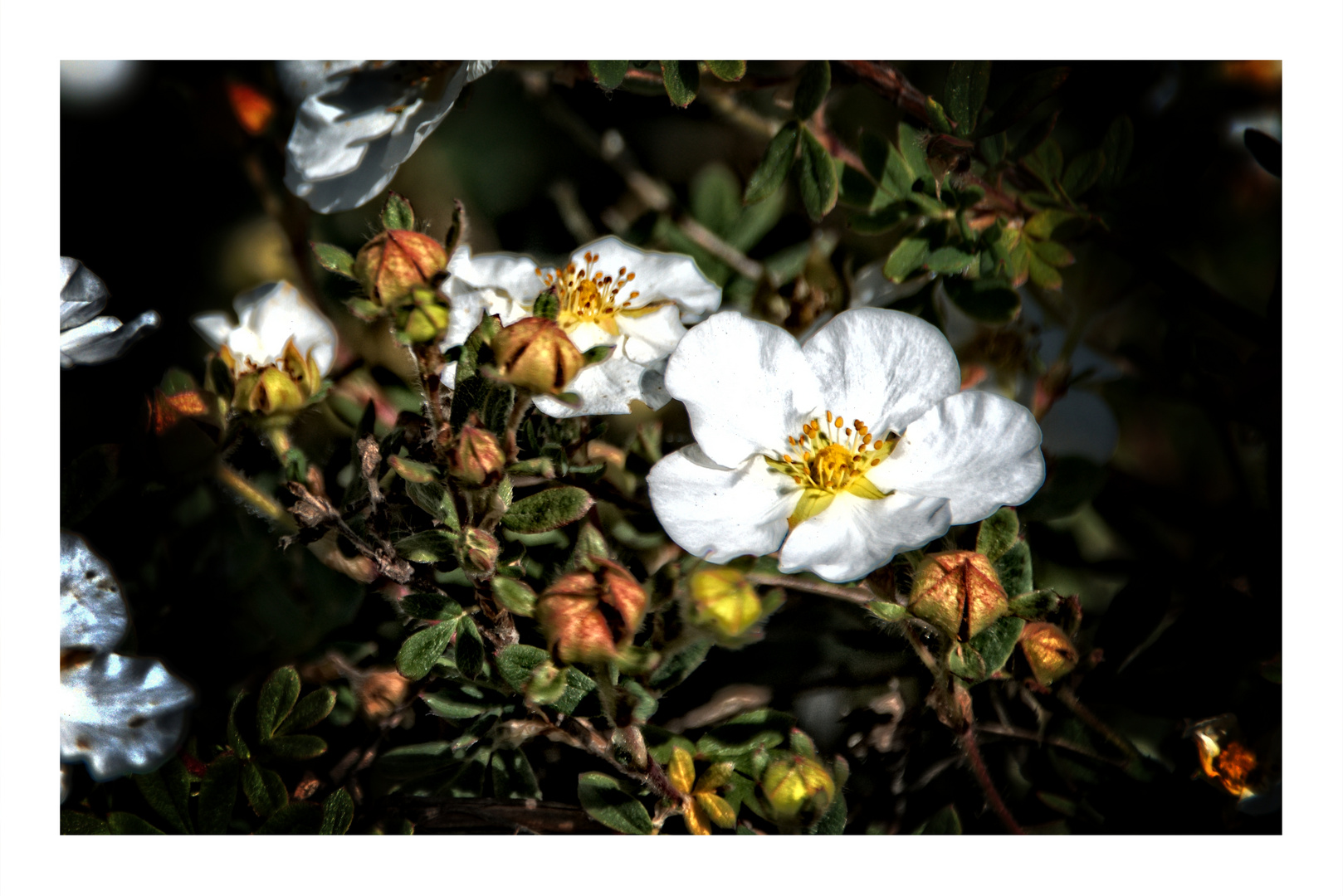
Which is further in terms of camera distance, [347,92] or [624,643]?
[347,92]

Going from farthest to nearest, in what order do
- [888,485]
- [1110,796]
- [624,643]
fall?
[1110,796] < [888,485] < [624,643]

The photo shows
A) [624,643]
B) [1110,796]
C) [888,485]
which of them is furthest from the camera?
[1110,796]

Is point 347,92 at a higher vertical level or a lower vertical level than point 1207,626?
higher

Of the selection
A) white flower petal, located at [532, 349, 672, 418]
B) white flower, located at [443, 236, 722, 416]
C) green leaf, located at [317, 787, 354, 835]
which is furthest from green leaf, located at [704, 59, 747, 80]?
green leaf, located at [317, 787, 354, 835]

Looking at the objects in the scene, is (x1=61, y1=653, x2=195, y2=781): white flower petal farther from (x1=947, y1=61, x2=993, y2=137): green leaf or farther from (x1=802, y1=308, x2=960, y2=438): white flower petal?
(x1=947, y1=61, x2=993, y2=137): green leaf

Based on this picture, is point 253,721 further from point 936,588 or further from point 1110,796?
point 1110,796
